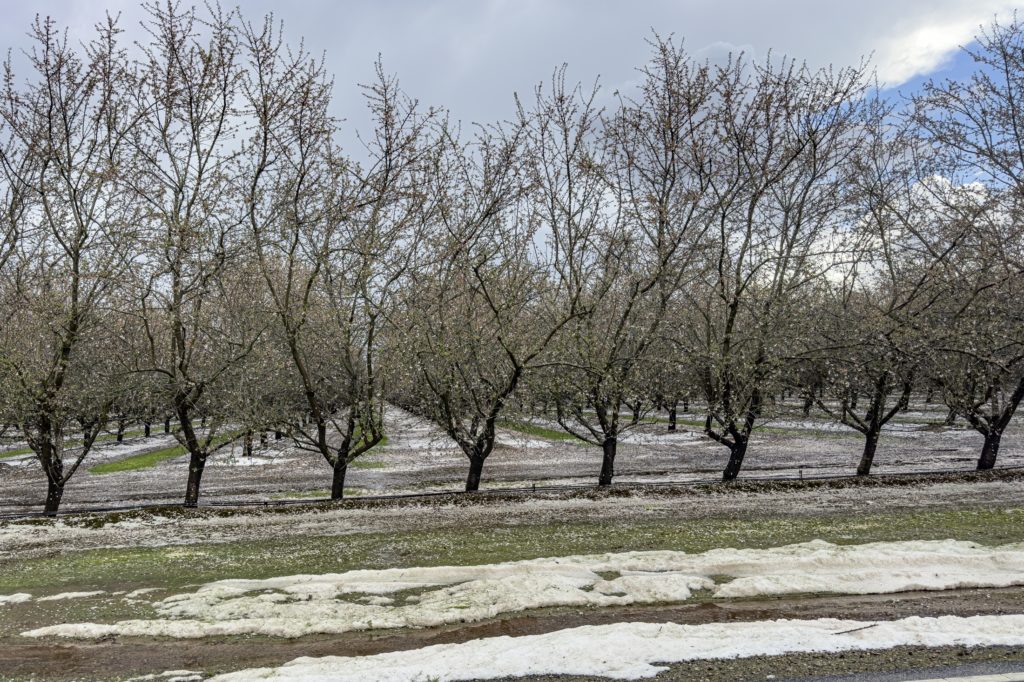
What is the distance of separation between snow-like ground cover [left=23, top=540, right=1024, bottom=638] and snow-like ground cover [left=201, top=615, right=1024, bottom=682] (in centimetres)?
105

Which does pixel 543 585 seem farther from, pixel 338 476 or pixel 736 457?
pixel 736 457

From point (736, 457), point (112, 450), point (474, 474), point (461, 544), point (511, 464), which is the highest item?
point (736, 457)

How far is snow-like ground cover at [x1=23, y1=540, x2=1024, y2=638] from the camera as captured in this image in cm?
781

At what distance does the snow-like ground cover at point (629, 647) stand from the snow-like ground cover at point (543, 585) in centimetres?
105

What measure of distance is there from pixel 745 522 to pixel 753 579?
13.8 ft

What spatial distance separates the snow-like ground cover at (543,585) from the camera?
7.81 m

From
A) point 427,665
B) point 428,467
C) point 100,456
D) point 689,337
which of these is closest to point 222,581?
point 427,665

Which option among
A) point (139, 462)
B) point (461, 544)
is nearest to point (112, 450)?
point (139, 462)

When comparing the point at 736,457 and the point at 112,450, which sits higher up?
the point at 736,457

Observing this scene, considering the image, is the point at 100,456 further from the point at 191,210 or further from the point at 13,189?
the point at 191,210

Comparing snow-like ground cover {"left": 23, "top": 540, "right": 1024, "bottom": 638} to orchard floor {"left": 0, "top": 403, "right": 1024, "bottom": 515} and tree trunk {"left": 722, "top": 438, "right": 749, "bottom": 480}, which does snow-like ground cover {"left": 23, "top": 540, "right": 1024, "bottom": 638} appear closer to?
tree trunk {"left": 722, "top": 438, "right": 749, "bottom": 480}

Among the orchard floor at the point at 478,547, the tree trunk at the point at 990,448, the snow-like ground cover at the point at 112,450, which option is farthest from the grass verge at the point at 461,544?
the snow-like ground cover at the point at 112,450

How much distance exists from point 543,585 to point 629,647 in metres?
2.09

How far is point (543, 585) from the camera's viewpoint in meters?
8.56
